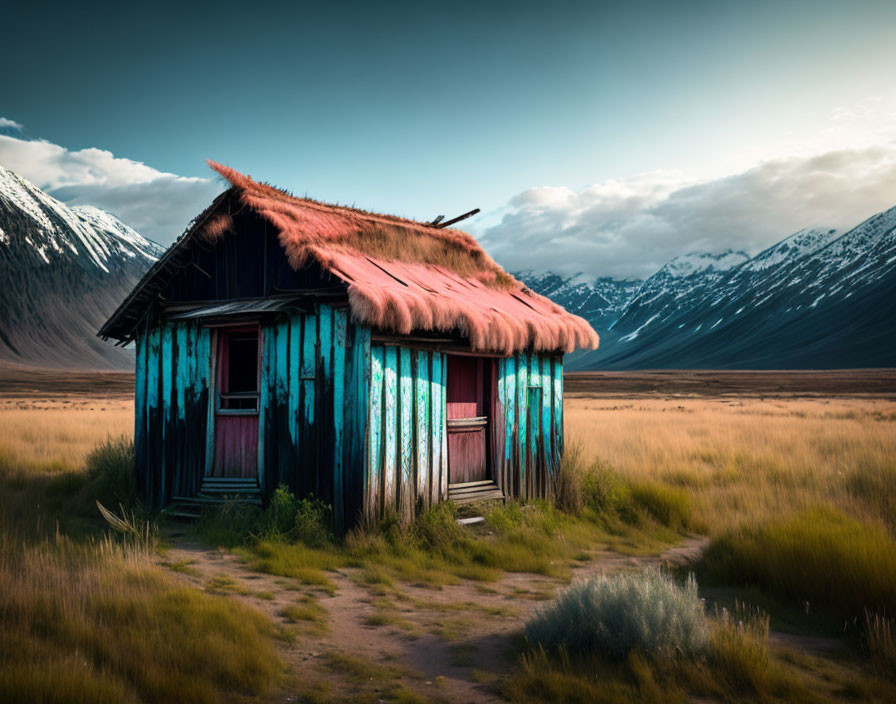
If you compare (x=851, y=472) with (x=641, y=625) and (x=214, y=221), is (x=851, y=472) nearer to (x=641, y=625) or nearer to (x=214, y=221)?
(x=641, y=625)

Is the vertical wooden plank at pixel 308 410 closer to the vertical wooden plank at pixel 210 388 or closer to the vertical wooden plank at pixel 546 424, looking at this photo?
the vertical wooden plank at pixel 210 388

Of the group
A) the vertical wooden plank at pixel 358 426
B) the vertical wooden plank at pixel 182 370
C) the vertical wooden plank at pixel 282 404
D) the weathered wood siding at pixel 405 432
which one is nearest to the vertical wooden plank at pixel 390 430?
the weathered wood siding at pixel 405 432

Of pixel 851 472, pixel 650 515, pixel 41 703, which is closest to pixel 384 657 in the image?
pixel 41 703

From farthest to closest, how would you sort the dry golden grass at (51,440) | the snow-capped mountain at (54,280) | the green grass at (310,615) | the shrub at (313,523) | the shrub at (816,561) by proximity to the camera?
the snow-capped mountain at (54,280) → the dry golden grass at (51,440) → the shrub at (313,523) → the shrub at (816,561) → the green grass at (310,615)

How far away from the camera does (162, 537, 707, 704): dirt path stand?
450 cm

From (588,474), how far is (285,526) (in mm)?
5374

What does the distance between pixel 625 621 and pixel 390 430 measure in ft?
13.4

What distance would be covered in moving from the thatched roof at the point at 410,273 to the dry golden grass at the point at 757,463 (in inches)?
142

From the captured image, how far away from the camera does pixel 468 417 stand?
9.81 metres

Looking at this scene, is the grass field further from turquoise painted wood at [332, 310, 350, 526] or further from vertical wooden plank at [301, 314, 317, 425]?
vertical wooden plank at [301, 314, 317, 425]

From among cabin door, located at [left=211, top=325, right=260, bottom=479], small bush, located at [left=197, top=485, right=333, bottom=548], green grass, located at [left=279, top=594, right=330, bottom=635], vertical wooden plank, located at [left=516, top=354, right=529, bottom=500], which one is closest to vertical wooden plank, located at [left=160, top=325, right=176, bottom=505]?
cabin door, located at [left=211, top=325, right=260, bottom=479]

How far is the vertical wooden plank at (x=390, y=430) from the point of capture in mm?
8141

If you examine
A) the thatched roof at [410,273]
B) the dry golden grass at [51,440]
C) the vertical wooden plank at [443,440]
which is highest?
the thatched roof at [410,273]

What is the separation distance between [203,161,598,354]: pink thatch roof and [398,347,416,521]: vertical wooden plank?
513mm
